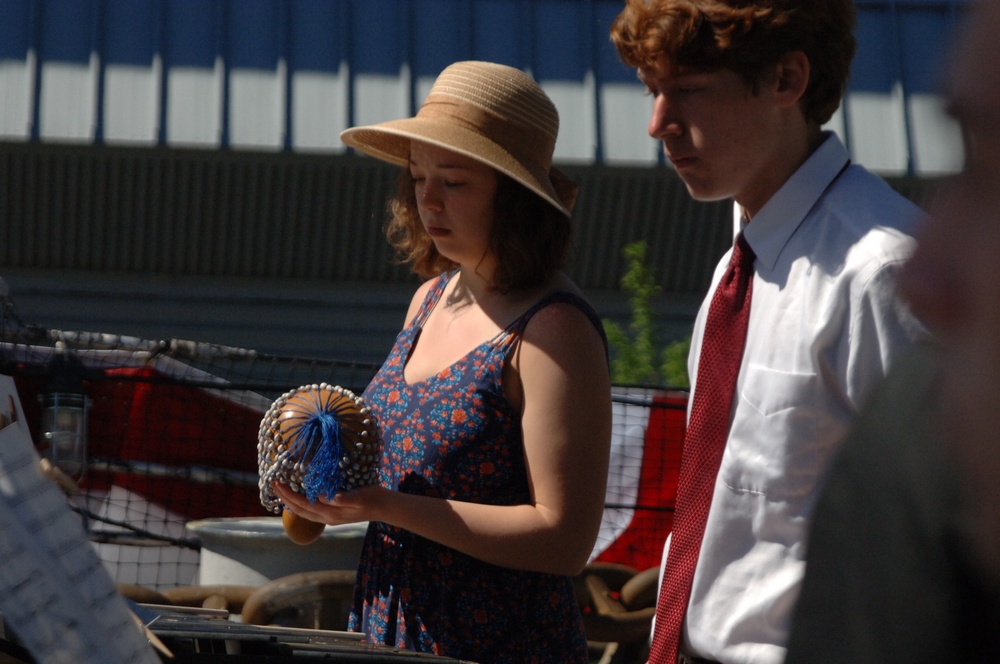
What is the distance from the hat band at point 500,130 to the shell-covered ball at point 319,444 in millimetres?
549

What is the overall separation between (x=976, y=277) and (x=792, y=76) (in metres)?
1.39

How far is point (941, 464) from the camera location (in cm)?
59

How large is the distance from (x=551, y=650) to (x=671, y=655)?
44 centimetres

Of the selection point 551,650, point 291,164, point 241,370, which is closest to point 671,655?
point 551,650

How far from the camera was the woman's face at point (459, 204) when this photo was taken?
7.51 ft

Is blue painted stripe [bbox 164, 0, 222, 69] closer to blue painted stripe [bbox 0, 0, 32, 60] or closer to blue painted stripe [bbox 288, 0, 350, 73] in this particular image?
blue painted stripe [bbox 288, 0, 350, 73]

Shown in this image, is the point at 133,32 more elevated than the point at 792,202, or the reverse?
the point at 133,32

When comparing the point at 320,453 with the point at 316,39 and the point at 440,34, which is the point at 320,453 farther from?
the point at 440,34

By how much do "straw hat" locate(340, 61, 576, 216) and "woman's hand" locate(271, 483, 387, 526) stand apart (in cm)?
63

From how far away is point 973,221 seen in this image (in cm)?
57

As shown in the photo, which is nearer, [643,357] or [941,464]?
[941,464]

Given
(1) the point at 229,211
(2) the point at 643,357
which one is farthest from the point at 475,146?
(1) the point at 229,211

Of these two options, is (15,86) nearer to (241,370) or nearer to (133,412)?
(241,370)

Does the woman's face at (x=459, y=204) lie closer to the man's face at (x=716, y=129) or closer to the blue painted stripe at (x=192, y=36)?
the man's face at (x=716, y=129)
